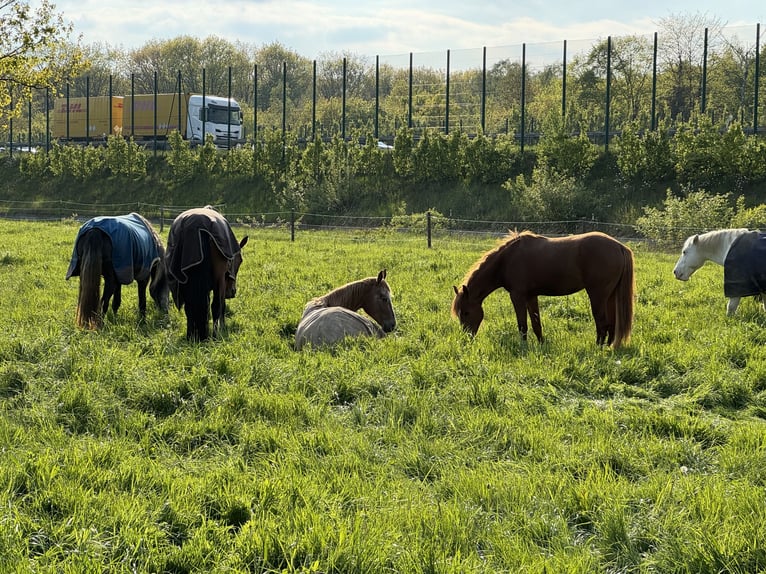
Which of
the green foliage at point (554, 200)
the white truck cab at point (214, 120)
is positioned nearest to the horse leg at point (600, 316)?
the green foliage at point (554, 200)

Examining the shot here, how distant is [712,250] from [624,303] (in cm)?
299

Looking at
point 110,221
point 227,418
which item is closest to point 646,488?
point 227,418

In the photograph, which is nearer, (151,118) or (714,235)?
(714,235)

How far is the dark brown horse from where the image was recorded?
6980 millimetres

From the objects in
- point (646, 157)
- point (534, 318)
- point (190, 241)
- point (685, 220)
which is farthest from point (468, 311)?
point (646, 157)

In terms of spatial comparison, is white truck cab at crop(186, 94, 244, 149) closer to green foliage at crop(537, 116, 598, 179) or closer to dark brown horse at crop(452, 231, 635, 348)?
green foliage at crop(537, 116, 598, 179)

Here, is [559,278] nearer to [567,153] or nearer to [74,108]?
[567,153]

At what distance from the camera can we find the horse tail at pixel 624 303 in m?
6.88

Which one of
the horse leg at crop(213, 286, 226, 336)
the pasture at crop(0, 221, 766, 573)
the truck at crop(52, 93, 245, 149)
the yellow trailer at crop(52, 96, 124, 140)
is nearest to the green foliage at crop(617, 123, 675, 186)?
the pasture at crop(0, 221, 766, 573)

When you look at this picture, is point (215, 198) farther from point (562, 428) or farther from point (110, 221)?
Result: point (562, 428)

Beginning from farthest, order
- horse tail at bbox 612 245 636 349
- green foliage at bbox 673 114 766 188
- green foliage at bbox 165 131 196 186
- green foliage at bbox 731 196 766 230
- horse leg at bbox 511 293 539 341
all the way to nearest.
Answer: green foliage at bbox 165 131 196 186, green foliage at bbox 673 114 766 188, green foliage at bbox 731 196 766 230, horse leg at bbox 511 293 539 341, horse tail at bbox 612 245 636 349

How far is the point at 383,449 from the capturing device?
4.25 m

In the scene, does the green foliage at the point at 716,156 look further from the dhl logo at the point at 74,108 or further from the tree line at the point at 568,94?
the dhl logo at the point at 74,108

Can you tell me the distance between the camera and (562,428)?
449 cm
